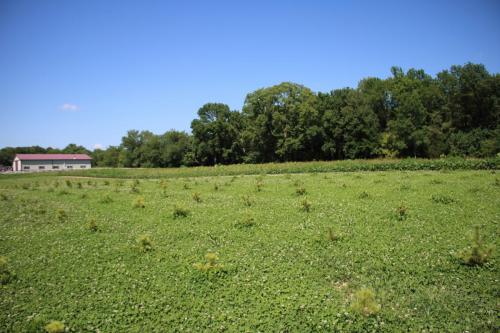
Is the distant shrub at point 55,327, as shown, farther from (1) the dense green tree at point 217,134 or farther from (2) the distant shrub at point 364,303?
(1) the dense green tree at point 217,134

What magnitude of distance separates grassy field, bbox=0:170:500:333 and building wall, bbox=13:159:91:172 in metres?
128

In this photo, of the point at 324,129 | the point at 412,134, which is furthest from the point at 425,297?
the point at 324,129

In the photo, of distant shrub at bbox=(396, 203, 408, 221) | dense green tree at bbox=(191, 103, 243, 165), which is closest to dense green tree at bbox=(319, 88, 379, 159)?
dense green tree at bbox=(191, 103, 243, 165)

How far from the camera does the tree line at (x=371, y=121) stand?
69.4 m

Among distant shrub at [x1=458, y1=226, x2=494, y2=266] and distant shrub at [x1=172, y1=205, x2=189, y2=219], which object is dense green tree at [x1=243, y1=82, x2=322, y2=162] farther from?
distant shrub at [x1=458, y1=226, x2=494, y2=266]

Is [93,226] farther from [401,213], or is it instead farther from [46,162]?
[46,162]

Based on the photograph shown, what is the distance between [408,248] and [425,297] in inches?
113

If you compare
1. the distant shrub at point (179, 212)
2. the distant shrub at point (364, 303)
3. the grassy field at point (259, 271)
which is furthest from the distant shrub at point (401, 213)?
the distant shrub at point (179, 212)

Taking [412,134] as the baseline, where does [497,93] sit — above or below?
above

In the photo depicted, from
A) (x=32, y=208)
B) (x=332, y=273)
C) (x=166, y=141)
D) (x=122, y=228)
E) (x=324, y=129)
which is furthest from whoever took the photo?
(x=166, y=141)

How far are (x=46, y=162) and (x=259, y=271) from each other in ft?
471

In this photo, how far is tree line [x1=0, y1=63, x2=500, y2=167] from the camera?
6938cm

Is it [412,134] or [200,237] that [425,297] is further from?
[412,134]

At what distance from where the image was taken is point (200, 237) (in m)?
13.1
